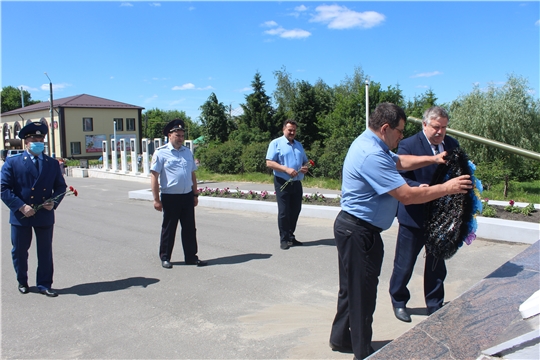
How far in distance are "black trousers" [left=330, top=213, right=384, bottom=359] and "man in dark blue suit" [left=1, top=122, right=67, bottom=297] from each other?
3496mm

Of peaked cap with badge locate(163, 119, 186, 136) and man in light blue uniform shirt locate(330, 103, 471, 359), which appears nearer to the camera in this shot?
man in light blue uniform shirt locate(330, 103, 471, 359)

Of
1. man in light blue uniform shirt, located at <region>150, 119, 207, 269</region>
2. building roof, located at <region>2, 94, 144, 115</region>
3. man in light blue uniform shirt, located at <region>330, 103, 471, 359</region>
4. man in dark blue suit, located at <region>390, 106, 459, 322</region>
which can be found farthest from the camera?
building roof, located at <region>2, 94, 144, 115</region>

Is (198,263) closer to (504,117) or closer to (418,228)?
(418,228)

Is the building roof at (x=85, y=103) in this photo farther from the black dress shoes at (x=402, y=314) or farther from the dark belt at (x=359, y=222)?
the dark belt at (x=359, y=222)

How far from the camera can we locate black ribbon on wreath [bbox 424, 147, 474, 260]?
12.8 feet

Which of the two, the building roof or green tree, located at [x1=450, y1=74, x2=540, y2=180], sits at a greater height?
the building roof

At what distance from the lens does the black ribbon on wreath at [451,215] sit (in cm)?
389

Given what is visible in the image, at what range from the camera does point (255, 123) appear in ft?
118

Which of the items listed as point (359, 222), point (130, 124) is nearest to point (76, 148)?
point (130, 124)

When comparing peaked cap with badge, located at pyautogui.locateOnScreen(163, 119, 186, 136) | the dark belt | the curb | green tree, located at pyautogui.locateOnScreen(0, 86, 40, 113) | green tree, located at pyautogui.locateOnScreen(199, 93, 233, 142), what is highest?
green tree, located at pyautogui.locateOnScreen(0, 86, 40, 113)

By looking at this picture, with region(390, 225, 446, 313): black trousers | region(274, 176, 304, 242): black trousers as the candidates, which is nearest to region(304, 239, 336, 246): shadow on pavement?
region(274, 176, 304, 242): black trousers

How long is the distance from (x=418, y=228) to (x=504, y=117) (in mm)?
16306

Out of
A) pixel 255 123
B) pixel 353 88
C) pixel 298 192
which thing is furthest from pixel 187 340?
pixel 353 88

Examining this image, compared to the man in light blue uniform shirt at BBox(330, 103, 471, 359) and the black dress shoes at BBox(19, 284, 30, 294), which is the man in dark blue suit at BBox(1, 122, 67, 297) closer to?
the black dress shoes at BBox(19, 284, 30, 294)
